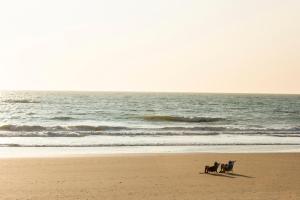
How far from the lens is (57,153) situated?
2083 cm

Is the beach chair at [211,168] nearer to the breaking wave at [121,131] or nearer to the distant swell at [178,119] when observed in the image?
the breaking wave at [121,131]

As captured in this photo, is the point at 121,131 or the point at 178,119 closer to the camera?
the point at 121,131

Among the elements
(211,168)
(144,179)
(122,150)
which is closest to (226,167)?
(211,168)

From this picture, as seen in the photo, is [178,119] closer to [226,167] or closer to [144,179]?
[226,167]

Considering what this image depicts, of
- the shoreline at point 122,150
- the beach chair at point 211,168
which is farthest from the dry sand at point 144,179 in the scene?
the shoreline at point 122,150

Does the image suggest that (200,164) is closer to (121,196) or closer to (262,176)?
(262,176)

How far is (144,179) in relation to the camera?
13875mm

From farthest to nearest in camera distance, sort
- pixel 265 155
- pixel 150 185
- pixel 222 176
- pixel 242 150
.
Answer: pixel 242 150, pixel 265 155, pixel 222 176, pixel 150 185

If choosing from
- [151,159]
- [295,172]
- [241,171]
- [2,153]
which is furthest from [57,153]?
[295,172]

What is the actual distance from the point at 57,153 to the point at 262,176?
9.48 meters

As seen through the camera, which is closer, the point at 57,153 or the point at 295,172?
the point at 295,172

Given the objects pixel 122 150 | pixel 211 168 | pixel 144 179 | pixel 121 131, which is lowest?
pixel 121 131

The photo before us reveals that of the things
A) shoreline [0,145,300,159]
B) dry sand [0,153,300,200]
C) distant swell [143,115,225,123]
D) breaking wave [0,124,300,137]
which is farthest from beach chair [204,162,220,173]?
distant swell [143,115,225,123]

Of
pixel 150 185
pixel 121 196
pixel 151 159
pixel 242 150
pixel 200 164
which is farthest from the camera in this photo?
pixel 242 150
